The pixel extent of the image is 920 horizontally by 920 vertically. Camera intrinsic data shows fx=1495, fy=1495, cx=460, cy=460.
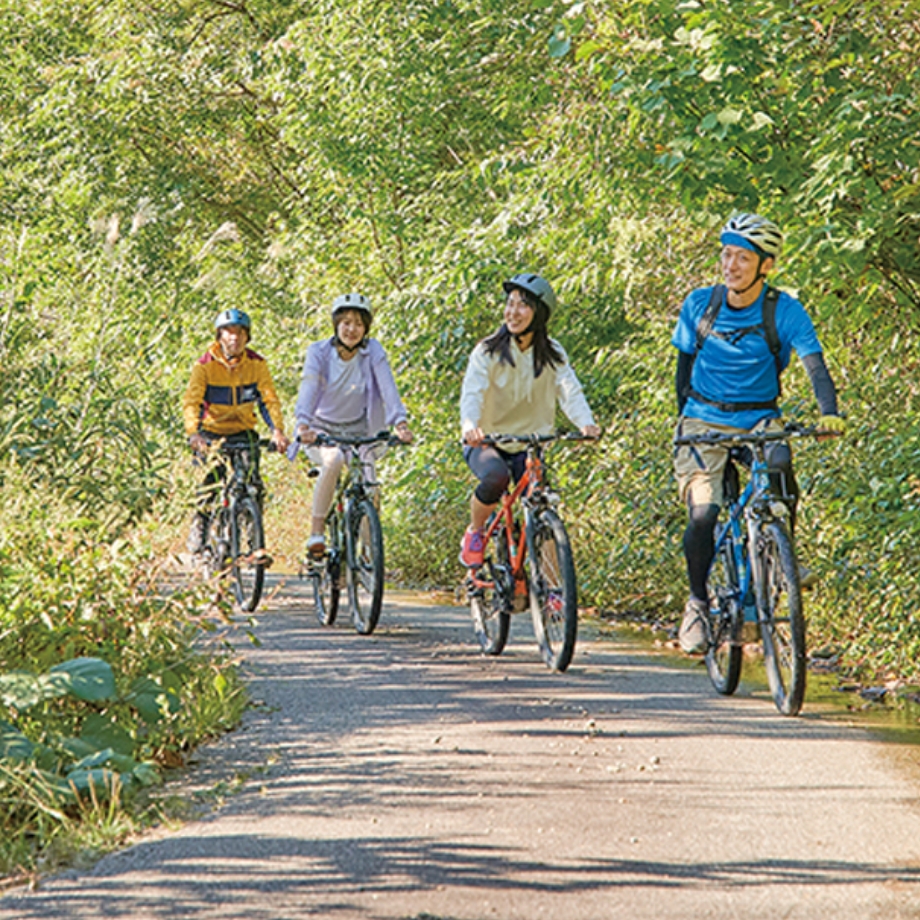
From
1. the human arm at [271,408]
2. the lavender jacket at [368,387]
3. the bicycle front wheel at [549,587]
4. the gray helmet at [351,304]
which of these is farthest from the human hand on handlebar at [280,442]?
the bicycle front wheel at [549,587]

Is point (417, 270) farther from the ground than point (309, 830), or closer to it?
farther from the ground

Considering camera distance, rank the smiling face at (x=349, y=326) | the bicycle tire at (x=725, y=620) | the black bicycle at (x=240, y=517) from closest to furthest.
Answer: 1. the bicycle tire at (x=725, y=620)
2. the smiling face at (x=349, y=326)
3. the black bicycle at (x=240, y=517)

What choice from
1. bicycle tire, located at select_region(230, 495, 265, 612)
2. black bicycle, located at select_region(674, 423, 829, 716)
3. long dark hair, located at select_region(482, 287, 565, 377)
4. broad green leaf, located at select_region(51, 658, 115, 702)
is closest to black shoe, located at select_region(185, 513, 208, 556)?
bicycle tire, located at select_region(230, 495, 265, 612)

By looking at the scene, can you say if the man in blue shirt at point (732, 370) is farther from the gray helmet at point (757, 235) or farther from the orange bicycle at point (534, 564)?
the orange bicycle at point (534, 564)

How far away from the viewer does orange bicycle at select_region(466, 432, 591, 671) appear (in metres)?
7.62

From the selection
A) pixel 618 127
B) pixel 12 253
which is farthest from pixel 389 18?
pixel 12 253

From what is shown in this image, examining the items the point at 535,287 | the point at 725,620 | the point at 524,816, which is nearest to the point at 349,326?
the point at 535,287

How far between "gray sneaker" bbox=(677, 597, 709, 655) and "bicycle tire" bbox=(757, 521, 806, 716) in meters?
0.51

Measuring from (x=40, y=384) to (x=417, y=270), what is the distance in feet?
21.2

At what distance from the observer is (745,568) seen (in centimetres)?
695

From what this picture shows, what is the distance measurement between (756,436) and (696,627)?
3.73 ft

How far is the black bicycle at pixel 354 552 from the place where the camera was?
9258 mm

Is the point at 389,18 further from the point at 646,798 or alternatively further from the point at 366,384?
the point at 646,798

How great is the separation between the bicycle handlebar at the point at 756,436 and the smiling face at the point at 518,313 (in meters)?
1.57
